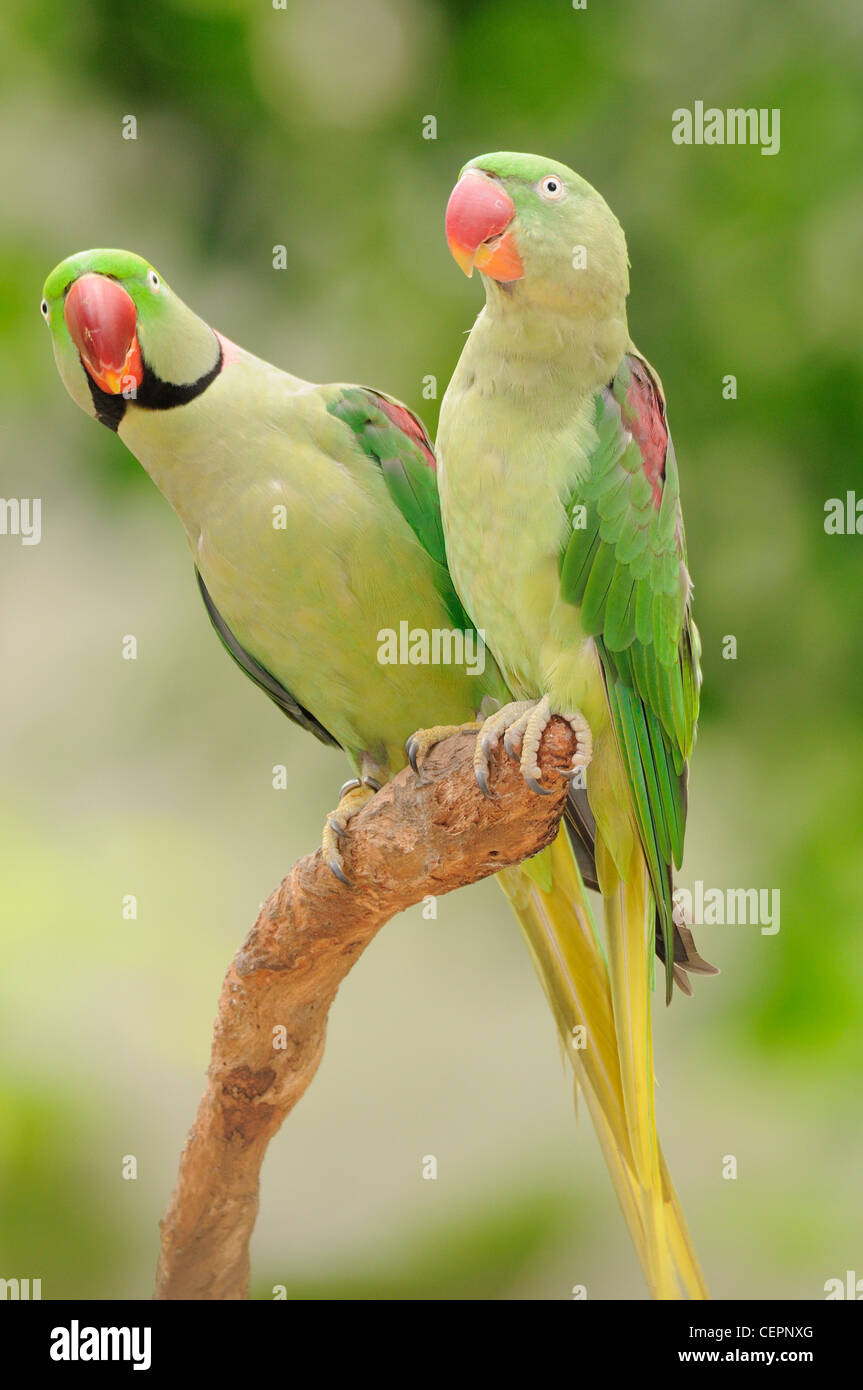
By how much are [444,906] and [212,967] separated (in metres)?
0.53

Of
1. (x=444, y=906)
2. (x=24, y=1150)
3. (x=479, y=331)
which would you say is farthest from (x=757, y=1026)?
(x=479, y=331)

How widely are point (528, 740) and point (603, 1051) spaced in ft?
1.89

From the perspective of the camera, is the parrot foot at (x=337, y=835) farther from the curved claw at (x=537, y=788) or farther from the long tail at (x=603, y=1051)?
the curved claw at (x=537, y=788)

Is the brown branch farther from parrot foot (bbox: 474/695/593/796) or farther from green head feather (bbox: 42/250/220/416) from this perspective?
green head feather (bbox: 42/250/220/416)

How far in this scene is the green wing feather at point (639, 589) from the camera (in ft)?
4.05

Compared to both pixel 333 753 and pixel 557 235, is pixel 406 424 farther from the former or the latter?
Result: pixel 333 753

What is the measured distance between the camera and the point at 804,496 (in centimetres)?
253

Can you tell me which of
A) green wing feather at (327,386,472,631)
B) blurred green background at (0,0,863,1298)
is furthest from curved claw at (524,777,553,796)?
blurred green background at (0,0,863,1298)

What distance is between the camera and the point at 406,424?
1547 millimetres

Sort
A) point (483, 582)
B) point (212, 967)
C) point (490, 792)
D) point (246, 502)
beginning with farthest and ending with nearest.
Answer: point (212, 967) → point (246, 502) → point (483, 582) → point (490, 792)

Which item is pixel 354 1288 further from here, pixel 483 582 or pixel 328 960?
pixel 483 582

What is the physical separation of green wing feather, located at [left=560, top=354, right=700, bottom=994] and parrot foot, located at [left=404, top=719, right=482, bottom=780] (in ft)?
0.59

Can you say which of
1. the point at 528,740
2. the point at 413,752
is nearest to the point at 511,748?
the point at 528,740

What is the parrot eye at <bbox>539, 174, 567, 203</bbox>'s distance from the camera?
1.19 meters
